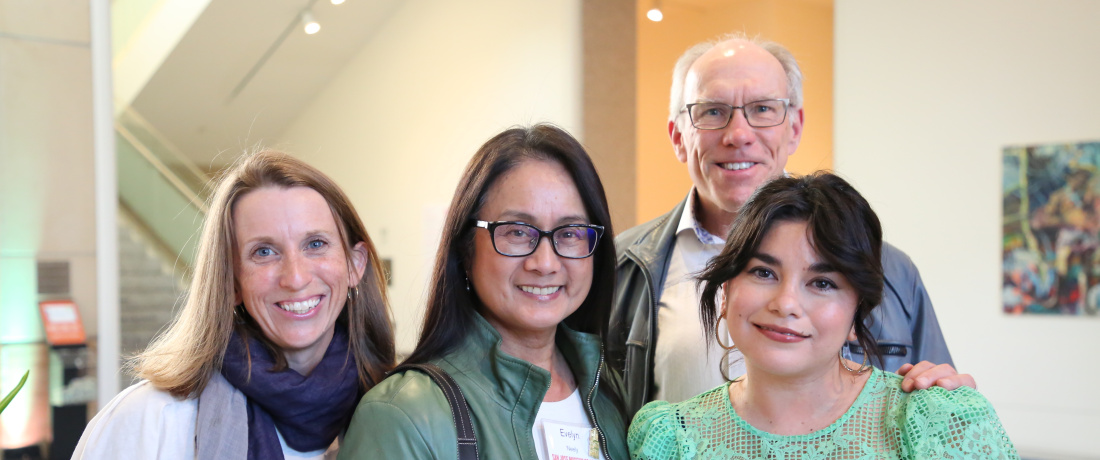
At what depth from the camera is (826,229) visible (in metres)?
1.51

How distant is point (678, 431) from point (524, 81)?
620cm

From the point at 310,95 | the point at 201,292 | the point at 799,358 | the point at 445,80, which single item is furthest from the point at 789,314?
the point at 310,95

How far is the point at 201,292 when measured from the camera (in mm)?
1861

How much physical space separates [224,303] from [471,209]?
0.61 m

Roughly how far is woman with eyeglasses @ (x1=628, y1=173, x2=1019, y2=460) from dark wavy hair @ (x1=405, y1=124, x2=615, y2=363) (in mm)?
337

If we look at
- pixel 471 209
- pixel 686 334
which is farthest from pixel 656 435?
pixel 686 334

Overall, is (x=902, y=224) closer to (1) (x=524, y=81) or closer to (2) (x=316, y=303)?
(1) (x=524, y=81)

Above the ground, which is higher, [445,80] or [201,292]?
[445,80]

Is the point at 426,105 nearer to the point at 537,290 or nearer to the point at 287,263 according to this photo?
the point at 287,263

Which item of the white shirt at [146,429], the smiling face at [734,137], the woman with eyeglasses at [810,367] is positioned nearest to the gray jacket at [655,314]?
the smiling face at [734,137]

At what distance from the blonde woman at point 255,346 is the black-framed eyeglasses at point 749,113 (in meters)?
1.10

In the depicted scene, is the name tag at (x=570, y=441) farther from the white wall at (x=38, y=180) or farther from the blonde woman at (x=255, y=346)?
the white wall at (x=38, y=180)

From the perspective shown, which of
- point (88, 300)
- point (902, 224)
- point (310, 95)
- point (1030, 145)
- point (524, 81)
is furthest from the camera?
point (310, 95)

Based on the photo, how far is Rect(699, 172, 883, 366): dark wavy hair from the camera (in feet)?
4.91
